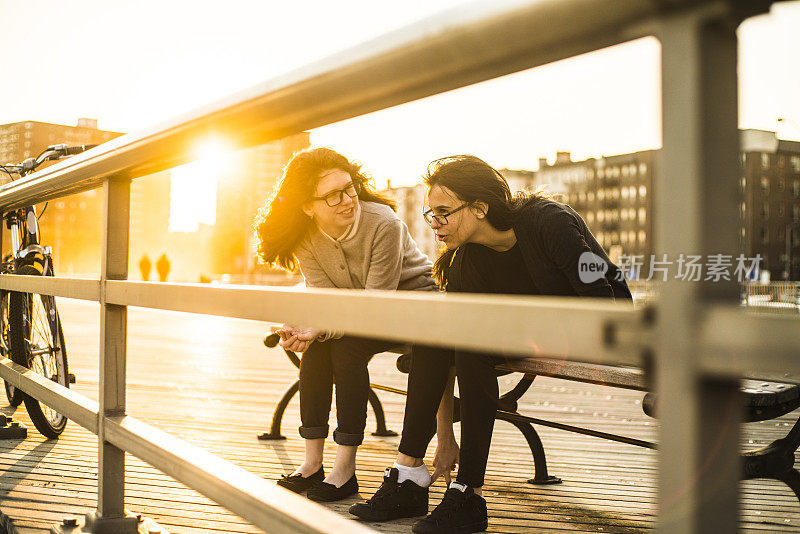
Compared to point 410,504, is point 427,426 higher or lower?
higher

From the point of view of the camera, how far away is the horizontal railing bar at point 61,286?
1.67 meters

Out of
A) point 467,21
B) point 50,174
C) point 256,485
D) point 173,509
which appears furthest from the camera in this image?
point 173,509

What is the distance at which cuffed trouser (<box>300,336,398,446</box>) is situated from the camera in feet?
8.26

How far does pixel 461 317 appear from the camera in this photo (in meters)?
0.64

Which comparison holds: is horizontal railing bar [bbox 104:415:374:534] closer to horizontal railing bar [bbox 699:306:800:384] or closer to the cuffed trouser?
horizontal railing bar [bbox 699:306:800:384]

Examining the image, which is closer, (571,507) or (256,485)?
(256,485)

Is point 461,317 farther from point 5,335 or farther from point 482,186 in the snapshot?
point 5,335

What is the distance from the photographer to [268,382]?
536 cm

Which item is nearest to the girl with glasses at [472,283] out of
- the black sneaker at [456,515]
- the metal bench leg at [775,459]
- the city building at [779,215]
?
the black sneaker at [456,515]

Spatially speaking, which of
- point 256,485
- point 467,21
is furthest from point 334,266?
point 467,21

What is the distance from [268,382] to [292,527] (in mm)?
4628

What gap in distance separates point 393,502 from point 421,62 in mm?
1753

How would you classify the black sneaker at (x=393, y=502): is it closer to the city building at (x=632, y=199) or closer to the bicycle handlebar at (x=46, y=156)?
the bicycle handlebar at (x=46, y=156)

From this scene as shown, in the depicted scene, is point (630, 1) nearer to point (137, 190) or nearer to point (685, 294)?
point (685, 294)
